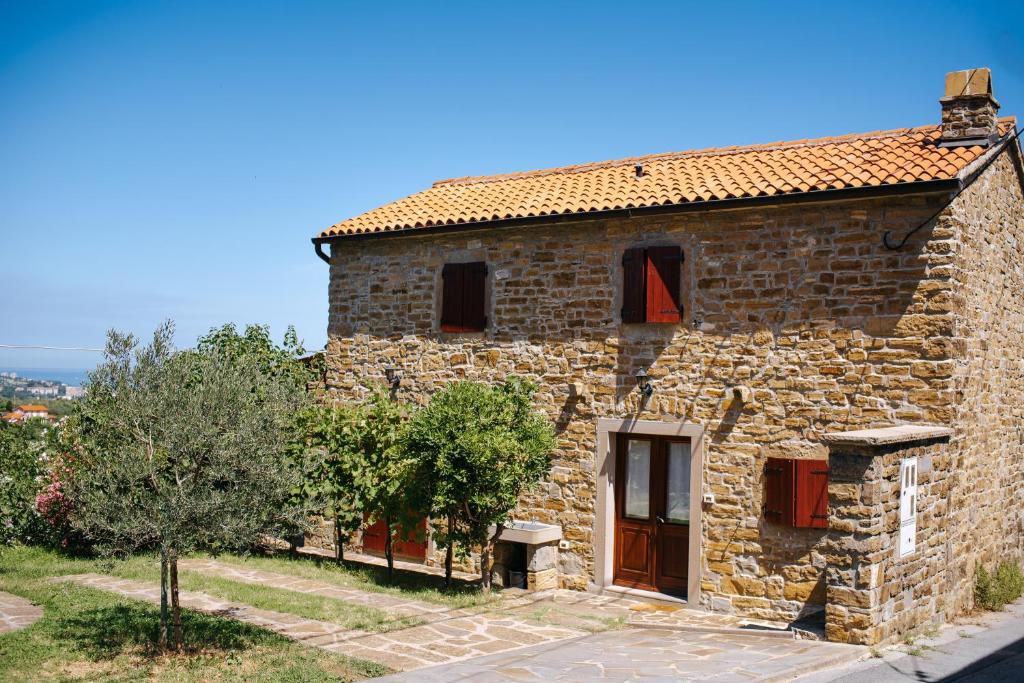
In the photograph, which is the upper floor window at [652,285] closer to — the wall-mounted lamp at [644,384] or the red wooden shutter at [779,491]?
the wall-mounted lamp at [644,384]

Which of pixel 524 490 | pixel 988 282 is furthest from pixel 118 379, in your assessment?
pixel 988 282

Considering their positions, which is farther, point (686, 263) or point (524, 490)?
point (524, 490)

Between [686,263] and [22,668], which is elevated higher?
[686,263]

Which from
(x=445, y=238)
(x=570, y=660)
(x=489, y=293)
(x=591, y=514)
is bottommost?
(x=570, y=660)

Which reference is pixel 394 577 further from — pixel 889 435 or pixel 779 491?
pixel 889 435

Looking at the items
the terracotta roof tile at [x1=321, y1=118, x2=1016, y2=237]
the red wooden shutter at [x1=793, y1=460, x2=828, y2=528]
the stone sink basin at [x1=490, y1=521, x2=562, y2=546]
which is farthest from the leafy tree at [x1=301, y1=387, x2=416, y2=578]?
the red wooden shutter at [x1=793, y1=460, x2=828, y2=528]

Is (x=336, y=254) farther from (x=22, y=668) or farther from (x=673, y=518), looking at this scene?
(x=22, y=668)

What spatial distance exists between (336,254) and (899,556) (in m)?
9.57

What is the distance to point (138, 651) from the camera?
315 inches

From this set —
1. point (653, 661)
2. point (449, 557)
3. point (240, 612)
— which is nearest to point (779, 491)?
point (653, 661)

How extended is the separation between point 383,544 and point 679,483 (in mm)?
5187

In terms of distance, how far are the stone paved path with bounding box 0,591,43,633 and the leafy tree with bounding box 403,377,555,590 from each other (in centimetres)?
442

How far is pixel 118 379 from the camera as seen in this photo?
7.67m

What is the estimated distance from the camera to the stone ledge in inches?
333
